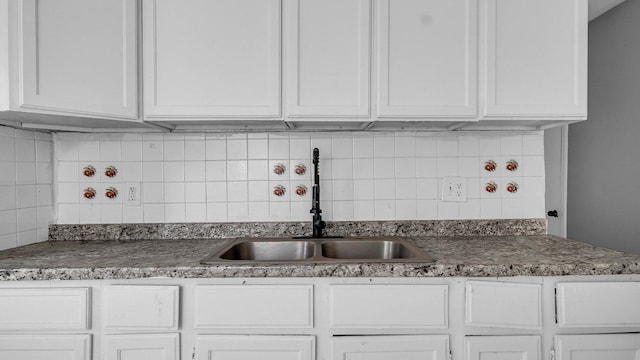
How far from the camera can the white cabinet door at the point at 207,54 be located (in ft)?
4.65

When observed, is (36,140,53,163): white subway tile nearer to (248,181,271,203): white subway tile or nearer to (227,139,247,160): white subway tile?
(227,139,247,160): white subway tile

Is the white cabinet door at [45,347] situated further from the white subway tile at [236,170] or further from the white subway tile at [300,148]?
the white subway tile at [300,148]

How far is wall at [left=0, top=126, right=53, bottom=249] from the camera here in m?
1.48

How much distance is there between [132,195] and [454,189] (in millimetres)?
1640

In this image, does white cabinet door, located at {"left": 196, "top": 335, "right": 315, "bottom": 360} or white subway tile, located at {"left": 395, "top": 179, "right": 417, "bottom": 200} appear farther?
white subway tile, located at {"left": 395, "top": 179, "right": 417, "bottom": 200}

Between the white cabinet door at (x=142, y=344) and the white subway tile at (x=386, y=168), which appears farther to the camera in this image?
the white subway tile at (x=386, y=168)

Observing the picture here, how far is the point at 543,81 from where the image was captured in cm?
146

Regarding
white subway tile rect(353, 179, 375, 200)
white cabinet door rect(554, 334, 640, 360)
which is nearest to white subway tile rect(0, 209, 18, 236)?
white subway tile rect(353, 179, 375, 200)

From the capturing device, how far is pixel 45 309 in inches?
45.5

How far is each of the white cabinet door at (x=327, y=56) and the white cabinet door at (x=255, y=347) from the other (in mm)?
870

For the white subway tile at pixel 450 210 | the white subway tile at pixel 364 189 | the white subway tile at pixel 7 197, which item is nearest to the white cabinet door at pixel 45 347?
the white subway tile at pixel 7 197

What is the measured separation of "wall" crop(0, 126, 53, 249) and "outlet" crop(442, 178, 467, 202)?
1.98 meters

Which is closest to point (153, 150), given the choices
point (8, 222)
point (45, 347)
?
point (8, 222)

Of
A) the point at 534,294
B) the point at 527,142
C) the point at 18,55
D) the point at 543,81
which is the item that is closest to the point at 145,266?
the point at 18,55
